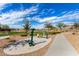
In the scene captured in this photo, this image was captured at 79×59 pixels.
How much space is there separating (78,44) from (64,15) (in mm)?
251

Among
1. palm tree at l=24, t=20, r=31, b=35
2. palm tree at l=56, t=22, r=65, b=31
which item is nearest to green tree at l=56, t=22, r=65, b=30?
palm tree at l=56, t=22, r=65, b=31

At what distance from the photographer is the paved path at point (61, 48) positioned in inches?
55.8

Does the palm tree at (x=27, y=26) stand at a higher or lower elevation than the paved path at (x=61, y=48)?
higher

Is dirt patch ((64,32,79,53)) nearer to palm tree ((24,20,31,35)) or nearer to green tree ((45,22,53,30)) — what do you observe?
green tree ((45,22,53,30))

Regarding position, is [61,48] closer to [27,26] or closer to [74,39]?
[74,39]

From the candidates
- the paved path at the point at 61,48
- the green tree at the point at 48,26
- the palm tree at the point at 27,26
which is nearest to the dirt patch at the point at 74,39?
the paved path at the point at 61,48

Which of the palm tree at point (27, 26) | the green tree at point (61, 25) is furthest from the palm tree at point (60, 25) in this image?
the palm tree at point (27, 26)

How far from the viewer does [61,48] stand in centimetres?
143

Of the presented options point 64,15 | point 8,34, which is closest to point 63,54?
point 64,15

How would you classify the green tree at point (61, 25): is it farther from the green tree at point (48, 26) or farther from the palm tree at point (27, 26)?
the palm tree at point (27, 26)

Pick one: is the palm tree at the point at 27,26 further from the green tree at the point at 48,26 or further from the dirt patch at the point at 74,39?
the dirt patch at the point at 74,39

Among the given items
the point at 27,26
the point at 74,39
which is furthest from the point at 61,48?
the point at 27,26

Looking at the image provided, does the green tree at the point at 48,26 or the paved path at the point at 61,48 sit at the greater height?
the green tree at the point at 48,26

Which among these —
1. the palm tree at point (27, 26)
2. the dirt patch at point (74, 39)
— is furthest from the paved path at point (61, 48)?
the palm tree at point (27, 26)
